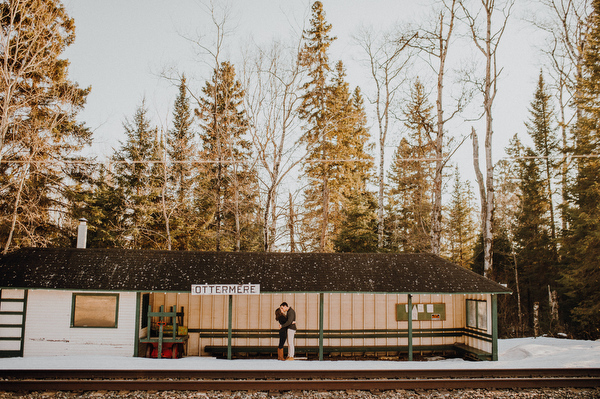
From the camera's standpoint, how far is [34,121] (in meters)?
20.3

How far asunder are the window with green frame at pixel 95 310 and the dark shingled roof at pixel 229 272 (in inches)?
22.6

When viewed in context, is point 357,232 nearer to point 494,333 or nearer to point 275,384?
point 494,333

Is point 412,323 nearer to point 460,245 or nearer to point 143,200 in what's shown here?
point 143,200

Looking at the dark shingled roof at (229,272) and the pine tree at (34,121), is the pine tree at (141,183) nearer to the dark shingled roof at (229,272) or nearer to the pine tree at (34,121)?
the pine tree at (34,121)

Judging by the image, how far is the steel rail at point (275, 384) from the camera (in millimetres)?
9641

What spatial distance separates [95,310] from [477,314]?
13.6 m

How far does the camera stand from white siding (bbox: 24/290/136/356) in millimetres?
13484

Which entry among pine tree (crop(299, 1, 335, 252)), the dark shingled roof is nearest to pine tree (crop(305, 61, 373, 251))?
pine tree (crop(299, 1, 335, 252))

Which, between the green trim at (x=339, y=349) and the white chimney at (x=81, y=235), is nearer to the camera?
the green trim at (x=339, y=349)

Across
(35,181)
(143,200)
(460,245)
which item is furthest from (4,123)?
(460,245)

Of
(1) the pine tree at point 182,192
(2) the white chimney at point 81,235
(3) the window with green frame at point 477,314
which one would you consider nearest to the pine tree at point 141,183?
(1) the pine tree at point 182,192

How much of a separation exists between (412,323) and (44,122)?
65.7ft

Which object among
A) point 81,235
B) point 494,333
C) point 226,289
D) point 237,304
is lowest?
point 494,333

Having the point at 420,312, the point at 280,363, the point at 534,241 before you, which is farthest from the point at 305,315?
the point at 534,241
